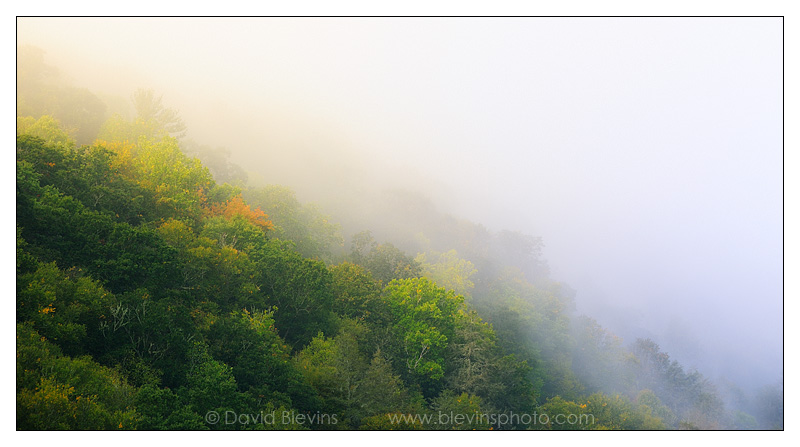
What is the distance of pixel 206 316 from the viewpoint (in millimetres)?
39250

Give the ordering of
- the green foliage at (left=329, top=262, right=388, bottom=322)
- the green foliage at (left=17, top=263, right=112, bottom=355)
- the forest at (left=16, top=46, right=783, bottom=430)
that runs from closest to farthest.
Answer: the green foliage at (left=17, top=263, right=112, bottom=355)
the forest at (left=16, top=46, right=783, bottom=430)
the green foliage at (left=329, top=262, right=388, bottom=322)

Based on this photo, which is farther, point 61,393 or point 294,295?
point 294,295

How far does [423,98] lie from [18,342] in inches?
5836

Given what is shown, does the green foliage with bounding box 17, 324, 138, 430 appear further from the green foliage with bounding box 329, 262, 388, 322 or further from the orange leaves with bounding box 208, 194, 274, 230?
the orange leaves with bounding box 208, 194, 274, 230

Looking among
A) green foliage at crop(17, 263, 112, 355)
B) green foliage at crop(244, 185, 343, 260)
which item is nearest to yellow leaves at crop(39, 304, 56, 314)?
green foliage at crop(17, 263, 112, 355)

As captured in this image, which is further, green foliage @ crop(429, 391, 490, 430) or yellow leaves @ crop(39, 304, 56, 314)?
green foliage @ crop(429, 391, 490, 430)

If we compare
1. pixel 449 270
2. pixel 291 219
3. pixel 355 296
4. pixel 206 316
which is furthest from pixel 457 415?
pixel 449 270

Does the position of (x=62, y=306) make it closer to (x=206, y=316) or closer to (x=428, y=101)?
(x=206, y=316)

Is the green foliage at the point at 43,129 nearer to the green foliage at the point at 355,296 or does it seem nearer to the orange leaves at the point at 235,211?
the orange leaves at the point at 235,211

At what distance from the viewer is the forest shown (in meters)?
28.6

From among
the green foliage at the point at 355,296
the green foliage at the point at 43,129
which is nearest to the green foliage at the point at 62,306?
the green foliage at the point at 43,129

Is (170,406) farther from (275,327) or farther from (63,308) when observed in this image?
(275,327)

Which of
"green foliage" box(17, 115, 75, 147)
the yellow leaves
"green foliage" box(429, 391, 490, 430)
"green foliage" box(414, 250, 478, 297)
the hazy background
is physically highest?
the hazy background

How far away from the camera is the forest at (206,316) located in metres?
28.6
